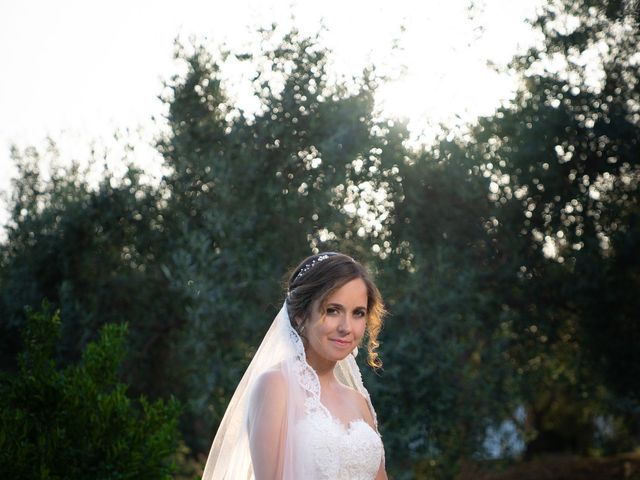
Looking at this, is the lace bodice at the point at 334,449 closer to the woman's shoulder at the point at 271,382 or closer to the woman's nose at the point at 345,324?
the woman's shoulder at the point at 271,382

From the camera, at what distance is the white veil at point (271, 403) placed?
354 cm

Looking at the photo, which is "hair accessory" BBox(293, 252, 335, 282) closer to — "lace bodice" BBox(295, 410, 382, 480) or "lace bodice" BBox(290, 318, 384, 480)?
"lace bodice" BBox(290, 318, 384, 480)

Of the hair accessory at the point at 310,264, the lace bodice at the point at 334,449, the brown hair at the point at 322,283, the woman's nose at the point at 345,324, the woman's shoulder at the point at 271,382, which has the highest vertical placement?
the hair accessory at the point at 310,264

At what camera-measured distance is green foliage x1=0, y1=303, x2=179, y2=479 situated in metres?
6.48

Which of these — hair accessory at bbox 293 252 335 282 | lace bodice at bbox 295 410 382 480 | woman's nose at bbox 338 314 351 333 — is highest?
hair accessory at bbox 293 252 335 282

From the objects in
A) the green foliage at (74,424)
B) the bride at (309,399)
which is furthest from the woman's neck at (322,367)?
the green foliage at (74,424)

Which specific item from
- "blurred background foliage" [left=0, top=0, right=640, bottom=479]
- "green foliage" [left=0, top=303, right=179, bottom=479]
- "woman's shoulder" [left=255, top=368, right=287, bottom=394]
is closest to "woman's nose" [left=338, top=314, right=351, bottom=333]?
"woman's shoulder" [left=255, top=368, right=287, bottom=394]

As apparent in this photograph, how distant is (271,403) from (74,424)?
366 cm

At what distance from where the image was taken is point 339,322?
3.72 metres

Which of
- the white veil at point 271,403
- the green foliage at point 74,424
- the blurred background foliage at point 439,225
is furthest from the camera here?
the blurred background foliage at point 439,225

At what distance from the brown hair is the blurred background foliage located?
501 cm

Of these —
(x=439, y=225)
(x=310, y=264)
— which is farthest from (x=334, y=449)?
(x=439, y=225)

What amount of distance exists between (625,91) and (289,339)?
265 inches

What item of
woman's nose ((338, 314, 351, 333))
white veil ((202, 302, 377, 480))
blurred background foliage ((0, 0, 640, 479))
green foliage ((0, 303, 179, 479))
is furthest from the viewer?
blurred background foliage ((0, 0, 640, 479))
